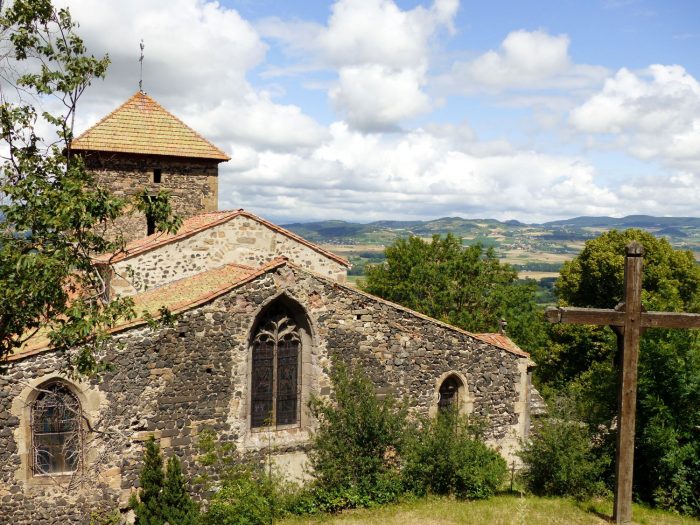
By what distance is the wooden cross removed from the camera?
1045 cm

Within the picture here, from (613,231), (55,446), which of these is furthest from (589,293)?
(55,446)

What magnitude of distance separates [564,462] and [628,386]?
3338 mm

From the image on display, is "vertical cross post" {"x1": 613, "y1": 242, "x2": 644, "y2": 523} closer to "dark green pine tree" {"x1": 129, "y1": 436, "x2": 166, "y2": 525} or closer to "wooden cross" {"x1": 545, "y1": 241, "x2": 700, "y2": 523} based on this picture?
"wooden cross" {"x1": 545, "y1": 241, "x2": 700, "y2": 523}

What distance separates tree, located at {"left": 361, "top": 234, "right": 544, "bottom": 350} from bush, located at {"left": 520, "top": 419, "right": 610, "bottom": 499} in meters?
16.1

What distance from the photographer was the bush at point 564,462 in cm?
1295

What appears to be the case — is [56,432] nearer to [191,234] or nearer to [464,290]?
[191,234]

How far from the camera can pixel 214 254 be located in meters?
17.3

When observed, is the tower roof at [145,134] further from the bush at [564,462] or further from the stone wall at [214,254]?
the bush at [564,462]

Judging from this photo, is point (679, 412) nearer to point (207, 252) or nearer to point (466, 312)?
point (207, 252)

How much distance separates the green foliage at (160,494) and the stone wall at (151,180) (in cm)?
1056

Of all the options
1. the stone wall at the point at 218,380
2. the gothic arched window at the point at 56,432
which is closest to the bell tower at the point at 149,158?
the stone wall at the point at 218,380

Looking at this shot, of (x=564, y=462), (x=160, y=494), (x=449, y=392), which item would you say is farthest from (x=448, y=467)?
(x=160, y=494)

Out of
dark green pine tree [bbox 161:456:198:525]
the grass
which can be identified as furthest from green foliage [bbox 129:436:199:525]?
the grass

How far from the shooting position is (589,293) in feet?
107
